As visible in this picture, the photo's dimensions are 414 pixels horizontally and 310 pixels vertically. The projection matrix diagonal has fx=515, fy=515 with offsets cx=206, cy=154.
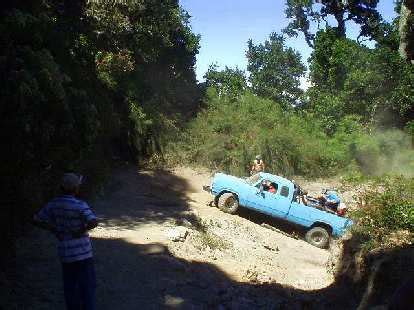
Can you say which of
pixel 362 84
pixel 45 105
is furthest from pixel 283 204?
pixel 362 84

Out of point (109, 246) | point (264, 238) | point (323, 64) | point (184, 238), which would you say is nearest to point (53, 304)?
point (109, 246)

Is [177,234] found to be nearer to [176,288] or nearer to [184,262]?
[184,262]

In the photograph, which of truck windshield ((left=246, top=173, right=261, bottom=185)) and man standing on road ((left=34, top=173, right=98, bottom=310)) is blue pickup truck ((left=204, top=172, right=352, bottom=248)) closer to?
truck windshield ((left=246, top=173, right=261, bottom=185))

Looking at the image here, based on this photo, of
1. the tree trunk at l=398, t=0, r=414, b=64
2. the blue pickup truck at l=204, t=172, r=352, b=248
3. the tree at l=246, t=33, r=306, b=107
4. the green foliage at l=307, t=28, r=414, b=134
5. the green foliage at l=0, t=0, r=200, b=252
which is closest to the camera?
the green foliage at l=0, t=0, r=200, b=252

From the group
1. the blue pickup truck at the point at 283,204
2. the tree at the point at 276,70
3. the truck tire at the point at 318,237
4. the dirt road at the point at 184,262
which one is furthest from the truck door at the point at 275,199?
the tree at the point at 276,70

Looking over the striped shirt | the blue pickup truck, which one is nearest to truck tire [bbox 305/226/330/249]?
the blue pickup truck

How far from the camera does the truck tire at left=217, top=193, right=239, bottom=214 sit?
15555mm

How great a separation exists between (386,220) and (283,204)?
5.87 meters

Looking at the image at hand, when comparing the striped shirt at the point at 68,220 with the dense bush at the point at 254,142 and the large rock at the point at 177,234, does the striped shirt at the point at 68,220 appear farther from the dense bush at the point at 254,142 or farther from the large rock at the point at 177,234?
the dense bush at the point at 254,142

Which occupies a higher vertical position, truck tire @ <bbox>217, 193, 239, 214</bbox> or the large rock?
truck tire @ <bbox>217, 193, 239, 214</bbox>

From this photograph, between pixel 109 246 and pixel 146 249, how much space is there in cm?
72

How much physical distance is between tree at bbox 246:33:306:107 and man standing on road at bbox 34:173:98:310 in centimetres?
4175

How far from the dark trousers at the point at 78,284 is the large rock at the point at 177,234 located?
579 cm

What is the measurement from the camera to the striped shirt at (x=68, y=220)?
16.3 feet
